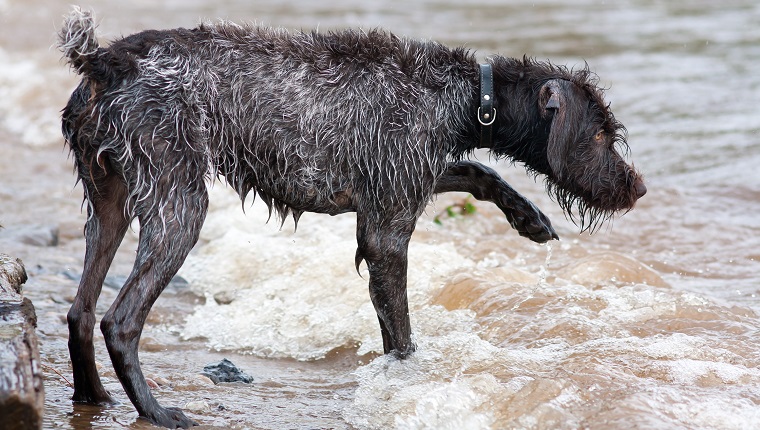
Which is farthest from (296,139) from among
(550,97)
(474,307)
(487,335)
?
(474,307)

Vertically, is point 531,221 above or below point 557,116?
below

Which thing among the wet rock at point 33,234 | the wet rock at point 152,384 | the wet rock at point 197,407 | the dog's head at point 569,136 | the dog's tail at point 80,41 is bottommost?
the wet rock at point 197,407

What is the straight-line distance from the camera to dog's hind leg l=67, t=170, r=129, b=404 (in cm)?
520

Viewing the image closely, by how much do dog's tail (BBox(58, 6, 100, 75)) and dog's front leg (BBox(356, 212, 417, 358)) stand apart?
5.56 feet

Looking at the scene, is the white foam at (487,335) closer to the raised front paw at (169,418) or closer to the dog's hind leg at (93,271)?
the raised front paw at (169,418)

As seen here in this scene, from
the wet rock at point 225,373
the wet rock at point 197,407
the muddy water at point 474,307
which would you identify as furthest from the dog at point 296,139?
the wet rock at point 225,373

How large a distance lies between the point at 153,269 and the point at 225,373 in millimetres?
1159

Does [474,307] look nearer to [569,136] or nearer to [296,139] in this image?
[569,136]

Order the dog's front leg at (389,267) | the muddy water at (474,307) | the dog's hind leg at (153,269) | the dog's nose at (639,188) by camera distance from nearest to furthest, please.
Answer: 1. the dog's hind leg at (153,269)
2. the muddy water at (474,307)
3. the dog's front leg at (389,267)
4. the dog's nose at (639,188)

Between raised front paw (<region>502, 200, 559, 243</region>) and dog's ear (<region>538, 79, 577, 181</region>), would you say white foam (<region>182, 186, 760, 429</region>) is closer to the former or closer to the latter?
raised front paw (<region>502, 200, 559, 243</region>)

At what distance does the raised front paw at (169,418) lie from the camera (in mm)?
4918

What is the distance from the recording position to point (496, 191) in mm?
6227

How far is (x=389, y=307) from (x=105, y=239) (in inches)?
63.8

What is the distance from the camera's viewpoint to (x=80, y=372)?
519 centimetres
